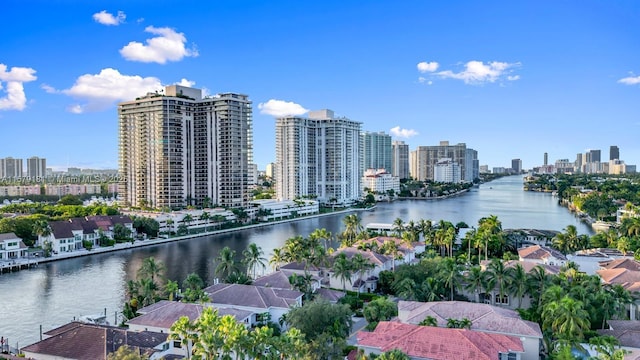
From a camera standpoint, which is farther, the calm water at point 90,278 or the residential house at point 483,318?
the calm water at point 90,278

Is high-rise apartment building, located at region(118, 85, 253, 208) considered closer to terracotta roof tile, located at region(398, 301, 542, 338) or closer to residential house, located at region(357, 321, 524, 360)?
terracotta roof tile, located at region(398, 301, 542, 338)

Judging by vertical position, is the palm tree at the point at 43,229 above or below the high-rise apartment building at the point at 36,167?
below

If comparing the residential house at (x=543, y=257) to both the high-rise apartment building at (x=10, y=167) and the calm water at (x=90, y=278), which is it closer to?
the calm water at (x=90, y=278)

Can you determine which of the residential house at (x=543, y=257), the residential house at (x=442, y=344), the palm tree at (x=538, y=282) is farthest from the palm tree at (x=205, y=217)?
the residential house at (x=442, y=344)

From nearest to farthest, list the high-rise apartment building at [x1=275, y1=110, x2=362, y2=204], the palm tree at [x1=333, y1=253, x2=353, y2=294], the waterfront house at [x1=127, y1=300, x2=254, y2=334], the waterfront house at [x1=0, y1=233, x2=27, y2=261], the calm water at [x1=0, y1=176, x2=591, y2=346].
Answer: the waterfront house at [x1=127, y1=300, x2=254, y2=334]
the calm water at [x1=0, y1=176, x2=591, y2=346]
the palm tree at [x1=333, y1=253, x2=353, y2=294]
the waterfront house at [x1=0, y1=233, x2=27, y2=261]
the high-rise apartment building at [x1=275, y1=110, x2=362, y2=204]

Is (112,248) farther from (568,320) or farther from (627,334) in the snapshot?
(627,334)

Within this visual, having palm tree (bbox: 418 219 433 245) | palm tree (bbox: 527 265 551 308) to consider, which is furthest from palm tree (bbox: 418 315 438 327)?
palm tree (bbox: 418 219 433 245)

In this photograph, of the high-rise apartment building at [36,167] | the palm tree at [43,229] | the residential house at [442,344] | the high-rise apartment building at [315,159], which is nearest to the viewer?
the residential house at [442,344]
